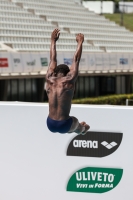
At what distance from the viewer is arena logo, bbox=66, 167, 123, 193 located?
15008 millimetres

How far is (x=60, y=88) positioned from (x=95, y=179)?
5489 millimetres

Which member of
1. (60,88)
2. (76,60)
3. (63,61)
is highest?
(76,60)

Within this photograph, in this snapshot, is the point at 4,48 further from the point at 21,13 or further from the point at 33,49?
the point at 21,13

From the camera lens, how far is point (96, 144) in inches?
588

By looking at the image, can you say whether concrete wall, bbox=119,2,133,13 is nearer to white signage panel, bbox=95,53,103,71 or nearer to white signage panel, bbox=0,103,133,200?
white signage panel, bbox=95,53,103,71

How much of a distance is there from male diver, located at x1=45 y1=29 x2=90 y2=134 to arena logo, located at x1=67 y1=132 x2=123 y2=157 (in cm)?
466

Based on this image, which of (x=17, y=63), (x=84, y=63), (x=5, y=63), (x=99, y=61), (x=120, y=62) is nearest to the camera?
(x=5, y=63)

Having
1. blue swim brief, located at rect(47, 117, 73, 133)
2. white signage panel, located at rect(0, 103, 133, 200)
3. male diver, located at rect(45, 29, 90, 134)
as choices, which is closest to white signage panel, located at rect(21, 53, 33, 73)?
white signage panel, located at rect(0, 103, 133, 200)

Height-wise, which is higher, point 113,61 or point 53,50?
point 53,50

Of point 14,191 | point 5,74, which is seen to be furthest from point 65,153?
point 5,74

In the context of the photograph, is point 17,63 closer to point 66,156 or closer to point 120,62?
point 120,62

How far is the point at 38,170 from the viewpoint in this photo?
15508 mm

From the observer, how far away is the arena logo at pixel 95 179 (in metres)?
15.0

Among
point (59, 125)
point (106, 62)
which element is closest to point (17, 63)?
point (106, 62)
